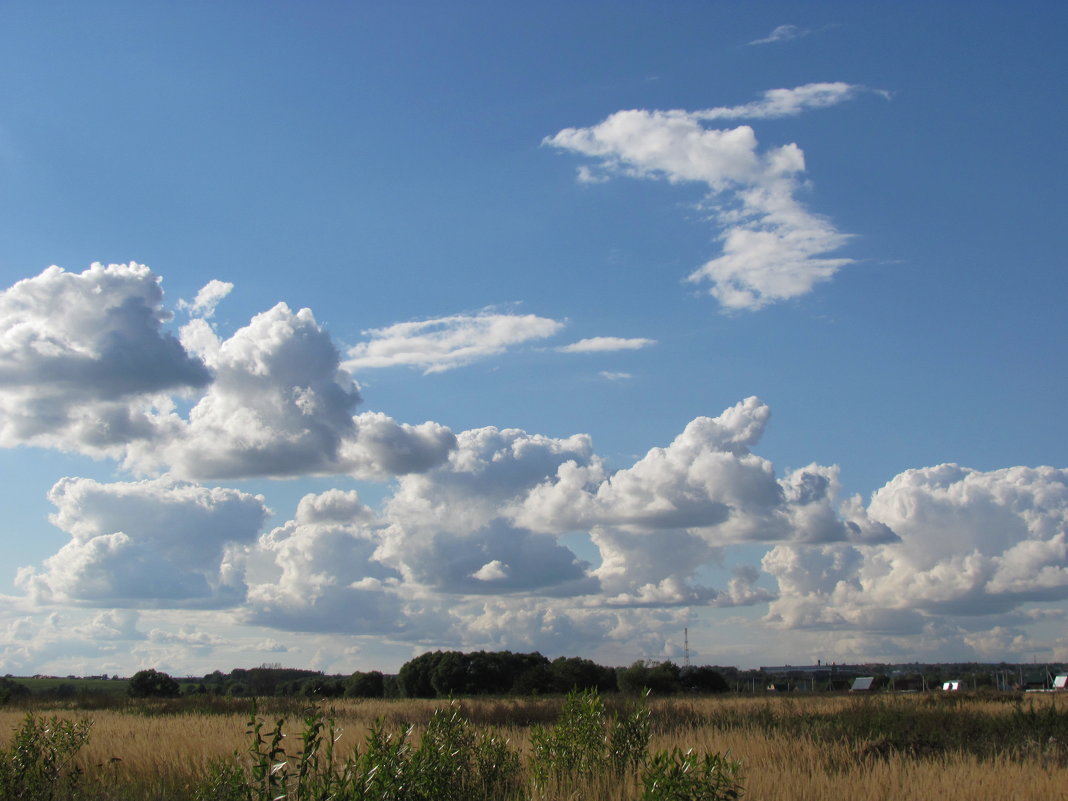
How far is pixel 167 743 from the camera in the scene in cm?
1884

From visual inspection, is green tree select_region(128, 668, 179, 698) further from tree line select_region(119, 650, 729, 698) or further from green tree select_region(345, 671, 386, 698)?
green tree select_region(345, 671, 386, 698)

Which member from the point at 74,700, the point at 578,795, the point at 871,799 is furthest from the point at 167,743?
the point at 74,700

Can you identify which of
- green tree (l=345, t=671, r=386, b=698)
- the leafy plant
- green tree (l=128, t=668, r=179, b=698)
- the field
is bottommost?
green tree (l=345, t=671, r=386, b=698)

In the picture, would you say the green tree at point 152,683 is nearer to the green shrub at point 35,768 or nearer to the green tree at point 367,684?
the green tree at point 367,684

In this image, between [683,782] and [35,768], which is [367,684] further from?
[683,782]

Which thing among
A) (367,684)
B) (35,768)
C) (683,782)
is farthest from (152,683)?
(683,782)

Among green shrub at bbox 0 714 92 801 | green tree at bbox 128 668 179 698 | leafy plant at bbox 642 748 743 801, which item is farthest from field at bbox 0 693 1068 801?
green tree at bbox 128 668 179 698

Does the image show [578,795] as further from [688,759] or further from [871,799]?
[871,799]

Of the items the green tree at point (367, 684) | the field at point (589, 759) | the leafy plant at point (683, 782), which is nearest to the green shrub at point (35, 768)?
the field at point (589, 759)

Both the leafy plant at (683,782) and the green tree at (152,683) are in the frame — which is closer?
the leafy plant at (683,782)

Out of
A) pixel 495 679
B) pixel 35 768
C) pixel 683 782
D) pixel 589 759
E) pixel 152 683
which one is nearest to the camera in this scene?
pixel 683 782

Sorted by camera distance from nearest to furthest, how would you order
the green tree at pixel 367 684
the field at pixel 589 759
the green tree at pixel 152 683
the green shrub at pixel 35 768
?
the field at pixel 589 759, the green shrub at pixel 35 768, the green tree at pixel 152 683, the green tree at pixel 367 684

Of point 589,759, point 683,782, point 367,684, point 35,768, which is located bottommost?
point 367,684

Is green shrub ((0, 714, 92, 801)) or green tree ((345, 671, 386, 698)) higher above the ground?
A: green shrub ((0, 714, 92, 801))
